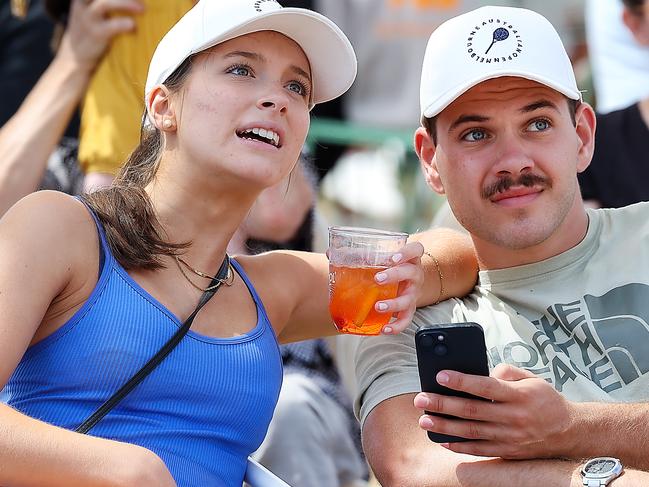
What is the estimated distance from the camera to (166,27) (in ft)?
14.0

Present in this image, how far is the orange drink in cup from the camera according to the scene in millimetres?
2730

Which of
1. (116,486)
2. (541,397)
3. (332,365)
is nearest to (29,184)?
(332,365)

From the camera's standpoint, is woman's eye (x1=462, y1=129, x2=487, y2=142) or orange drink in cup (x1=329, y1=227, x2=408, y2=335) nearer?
orange drink in cup (x1=329, y1=227, x2=408, y2=335)

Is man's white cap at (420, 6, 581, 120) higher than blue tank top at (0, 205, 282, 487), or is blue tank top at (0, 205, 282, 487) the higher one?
man's white cap at (420, 6, 581, 120)

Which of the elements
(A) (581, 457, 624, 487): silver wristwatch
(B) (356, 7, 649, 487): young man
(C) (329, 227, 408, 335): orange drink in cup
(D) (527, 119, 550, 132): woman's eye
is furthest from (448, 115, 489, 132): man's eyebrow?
(A) (581, 457, 624, 487): silver wristwatch

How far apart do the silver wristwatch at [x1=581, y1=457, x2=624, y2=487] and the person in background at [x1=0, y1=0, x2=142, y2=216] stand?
2.25 metres

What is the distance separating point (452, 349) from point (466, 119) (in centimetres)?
78

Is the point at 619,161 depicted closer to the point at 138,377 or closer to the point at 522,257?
the point at 522,257

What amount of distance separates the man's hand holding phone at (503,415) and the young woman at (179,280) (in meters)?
0.27

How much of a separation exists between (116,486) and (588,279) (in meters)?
1.41

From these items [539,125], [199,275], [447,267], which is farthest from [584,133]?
[199,275]

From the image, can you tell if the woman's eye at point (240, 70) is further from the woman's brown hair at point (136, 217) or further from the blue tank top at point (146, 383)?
the blue tank top at point (146, 383)

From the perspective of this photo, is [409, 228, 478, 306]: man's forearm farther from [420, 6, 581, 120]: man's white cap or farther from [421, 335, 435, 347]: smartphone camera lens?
[421, 335, 435, 347]: smartphone camera lens

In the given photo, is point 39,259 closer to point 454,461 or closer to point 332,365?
point 454,461
